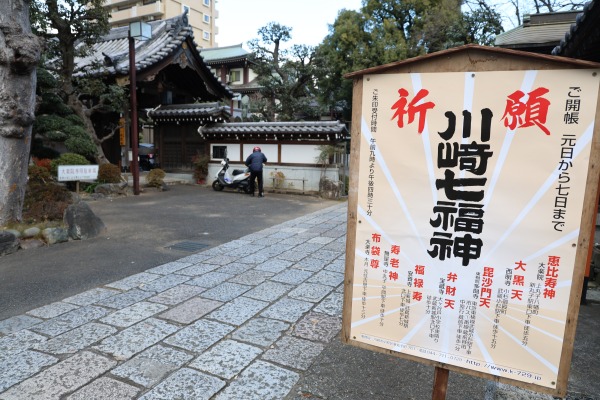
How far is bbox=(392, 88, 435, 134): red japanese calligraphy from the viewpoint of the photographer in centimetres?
204

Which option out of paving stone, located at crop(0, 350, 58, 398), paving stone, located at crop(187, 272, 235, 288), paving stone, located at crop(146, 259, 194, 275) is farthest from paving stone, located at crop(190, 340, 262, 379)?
paving stone, located at crop(146, 259, 194, 275)

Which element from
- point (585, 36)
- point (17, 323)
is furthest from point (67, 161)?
point (585, 36)

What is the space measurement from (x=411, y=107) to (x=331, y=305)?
2723 mm

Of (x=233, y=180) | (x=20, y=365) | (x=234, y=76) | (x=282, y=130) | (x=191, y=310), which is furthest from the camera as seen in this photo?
(x=234, y=76)

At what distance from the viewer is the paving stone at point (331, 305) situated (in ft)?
13.2

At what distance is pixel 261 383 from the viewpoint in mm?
2736

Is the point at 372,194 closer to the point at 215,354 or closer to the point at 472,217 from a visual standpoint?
the point at 472,217

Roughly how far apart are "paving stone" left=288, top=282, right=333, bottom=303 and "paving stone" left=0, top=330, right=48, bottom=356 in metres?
2.48

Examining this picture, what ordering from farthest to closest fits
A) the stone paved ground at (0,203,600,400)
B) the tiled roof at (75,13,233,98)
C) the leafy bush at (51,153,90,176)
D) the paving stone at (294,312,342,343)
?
the tiled roof at (75,13,233,98)
the leafy bush at (51,153,90,176)
the paving stone at (294,312,342,343)
the stone paved ground at (0,203,600,400)

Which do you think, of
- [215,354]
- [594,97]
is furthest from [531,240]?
[215,354]

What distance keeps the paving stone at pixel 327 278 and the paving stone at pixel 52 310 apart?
276cm

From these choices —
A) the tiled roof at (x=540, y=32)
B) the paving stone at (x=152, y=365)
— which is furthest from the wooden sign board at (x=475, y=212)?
the tiled roof at (x=540, y=32)

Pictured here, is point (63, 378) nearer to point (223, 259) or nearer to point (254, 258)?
point (223, 259)

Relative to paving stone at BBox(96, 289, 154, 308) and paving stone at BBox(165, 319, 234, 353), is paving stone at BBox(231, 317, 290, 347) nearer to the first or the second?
paving stone at BBox(165, 319, 234, 353)
